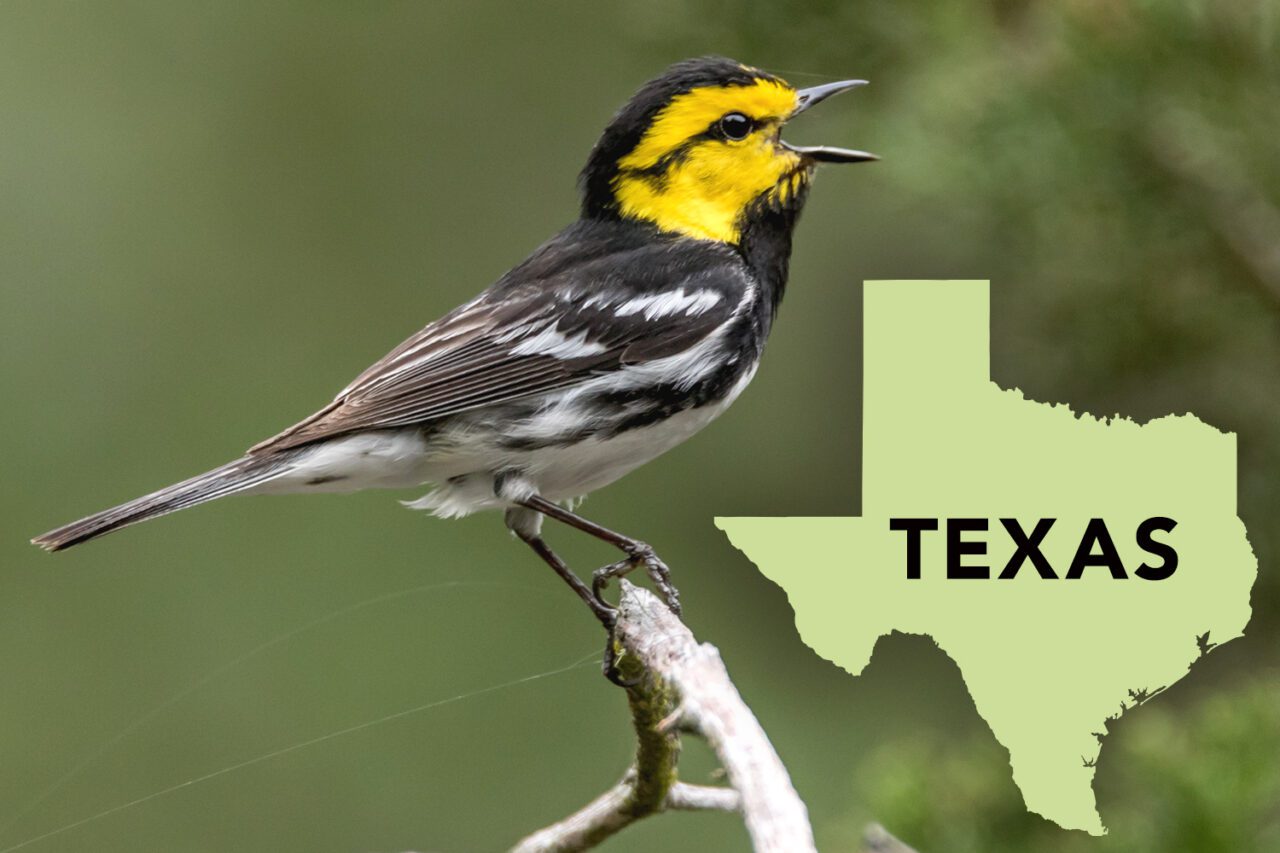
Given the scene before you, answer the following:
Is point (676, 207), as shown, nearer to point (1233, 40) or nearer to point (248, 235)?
point (1233, 40)

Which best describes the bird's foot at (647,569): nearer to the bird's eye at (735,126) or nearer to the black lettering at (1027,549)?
the black lettering at (1027,549)

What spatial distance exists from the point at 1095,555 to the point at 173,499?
1133 mm

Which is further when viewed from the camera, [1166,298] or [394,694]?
[394,694]

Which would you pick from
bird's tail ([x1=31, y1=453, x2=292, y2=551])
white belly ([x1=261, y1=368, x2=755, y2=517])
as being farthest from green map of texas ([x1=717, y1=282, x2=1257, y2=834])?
bird's tail ([x1=31, y1=453, x2=292, y2=551])

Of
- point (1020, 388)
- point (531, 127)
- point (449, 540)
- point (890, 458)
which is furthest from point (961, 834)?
point (531, 127)

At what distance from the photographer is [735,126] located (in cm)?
250

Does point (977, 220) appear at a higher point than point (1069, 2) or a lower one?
lower

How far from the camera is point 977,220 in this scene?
2.11 m

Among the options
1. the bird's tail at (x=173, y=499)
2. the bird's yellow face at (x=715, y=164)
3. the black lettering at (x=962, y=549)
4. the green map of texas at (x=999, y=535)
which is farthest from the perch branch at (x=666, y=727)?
the bird's yellow face at (x=715, y=164)

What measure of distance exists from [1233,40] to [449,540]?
2.67 m

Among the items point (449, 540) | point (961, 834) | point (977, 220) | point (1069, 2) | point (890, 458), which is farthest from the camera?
point (449, 540)

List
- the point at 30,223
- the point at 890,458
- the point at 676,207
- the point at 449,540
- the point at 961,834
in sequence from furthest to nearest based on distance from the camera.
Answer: the point at 30,223 < the point at 449,540 < the point at 676,207 < the point at 890,458 < the point at 961,834

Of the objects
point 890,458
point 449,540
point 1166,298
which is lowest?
point 449,540

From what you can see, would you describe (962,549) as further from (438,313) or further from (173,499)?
(438,313)
